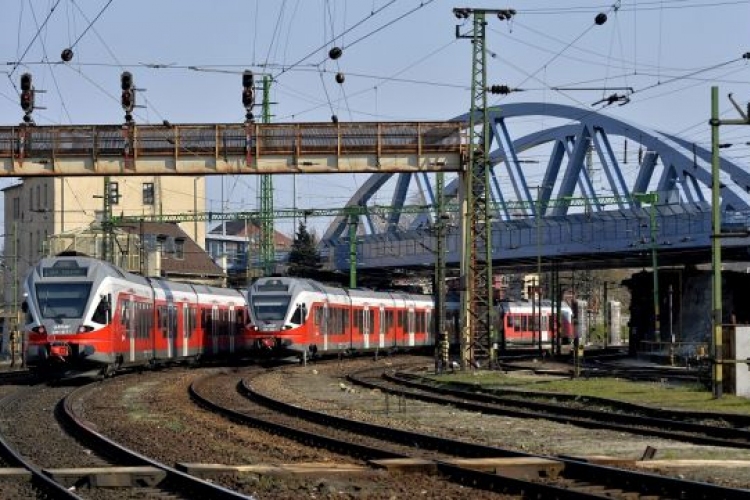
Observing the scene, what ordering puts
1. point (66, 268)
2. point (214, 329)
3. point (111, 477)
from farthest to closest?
point (214, 329) < point (66, 268) < point (111, 477)

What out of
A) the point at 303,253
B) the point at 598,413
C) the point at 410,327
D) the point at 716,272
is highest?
the point at 303,253

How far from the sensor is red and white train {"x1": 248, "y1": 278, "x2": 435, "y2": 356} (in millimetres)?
49594

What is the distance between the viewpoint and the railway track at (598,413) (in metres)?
20.1

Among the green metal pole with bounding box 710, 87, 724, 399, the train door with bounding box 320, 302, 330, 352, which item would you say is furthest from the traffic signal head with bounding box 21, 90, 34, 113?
the train door with bounding box 320, 302, 330, 352

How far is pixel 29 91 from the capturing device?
37.2 metres

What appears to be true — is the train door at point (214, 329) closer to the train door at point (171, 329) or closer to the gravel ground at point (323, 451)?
the train door at point (171, 329)

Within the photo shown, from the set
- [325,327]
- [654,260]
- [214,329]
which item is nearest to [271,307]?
[214,329]

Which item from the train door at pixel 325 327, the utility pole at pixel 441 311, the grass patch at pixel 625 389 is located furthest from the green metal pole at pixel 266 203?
the grass patch at pixel 625 389

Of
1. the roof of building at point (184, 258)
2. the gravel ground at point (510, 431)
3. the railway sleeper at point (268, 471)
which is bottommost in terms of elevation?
the gravel ground at point (510, 431)

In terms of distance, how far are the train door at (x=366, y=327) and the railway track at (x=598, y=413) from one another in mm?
25036

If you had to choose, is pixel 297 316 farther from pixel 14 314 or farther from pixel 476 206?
pixel 14 314

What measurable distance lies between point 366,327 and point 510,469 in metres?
46.8

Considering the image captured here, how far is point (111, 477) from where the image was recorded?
14.4 m

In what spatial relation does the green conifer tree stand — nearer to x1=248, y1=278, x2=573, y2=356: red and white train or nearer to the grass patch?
x1=248, y1=278, x2=573, y2=356: red and white train
